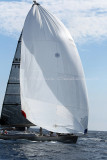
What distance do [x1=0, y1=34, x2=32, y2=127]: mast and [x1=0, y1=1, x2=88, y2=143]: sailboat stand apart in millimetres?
5055

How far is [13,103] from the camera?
37.3m

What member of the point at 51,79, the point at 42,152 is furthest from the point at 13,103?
the point at 42,152

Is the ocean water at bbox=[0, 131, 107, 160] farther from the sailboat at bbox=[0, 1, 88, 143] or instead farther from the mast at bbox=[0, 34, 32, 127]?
the mast at bbox=[0, 34, 32, 127]

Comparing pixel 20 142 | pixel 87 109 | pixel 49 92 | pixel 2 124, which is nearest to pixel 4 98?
pixel 2 124

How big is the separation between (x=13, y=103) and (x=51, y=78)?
24.4 feet

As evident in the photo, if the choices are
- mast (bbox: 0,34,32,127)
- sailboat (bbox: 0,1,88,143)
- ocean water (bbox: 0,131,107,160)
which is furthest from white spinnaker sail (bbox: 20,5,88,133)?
mast (bbox: 0,34,32,127)

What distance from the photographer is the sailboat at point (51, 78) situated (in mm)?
31469

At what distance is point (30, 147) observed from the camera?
31578 millimetres

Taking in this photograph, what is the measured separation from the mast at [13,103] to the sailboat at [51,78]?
16.6 feet

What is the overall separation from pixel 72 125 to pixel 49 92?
145 inches

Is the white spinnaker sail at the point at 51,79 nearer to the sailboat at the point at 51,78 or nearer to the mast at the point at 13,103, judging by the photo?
the sailboat at the point at 51,78

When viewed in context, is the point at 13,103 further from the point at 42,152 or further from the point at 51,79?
the point at 42,152

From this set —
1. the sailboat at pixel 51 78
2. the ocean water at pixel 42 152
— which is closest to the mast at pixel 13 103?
the ocean water at pixel 42 152

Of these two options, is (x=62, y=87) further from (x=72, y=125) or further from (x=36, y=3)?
(x=36, y=3)
